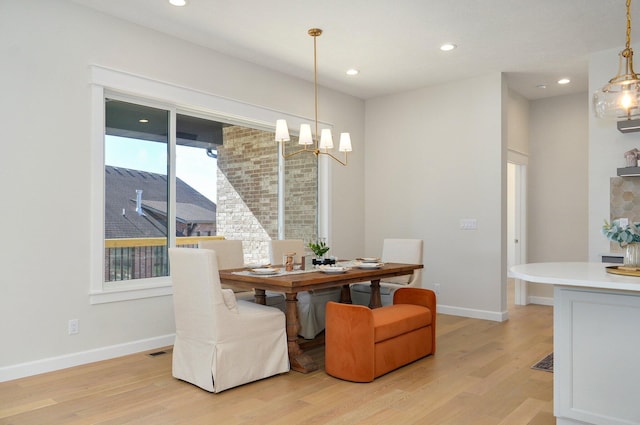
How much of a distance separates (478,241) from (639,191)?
66.0 inches

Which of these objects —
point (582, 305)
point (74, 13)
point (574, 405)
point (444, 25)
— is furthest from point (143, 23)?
point (574, 405)

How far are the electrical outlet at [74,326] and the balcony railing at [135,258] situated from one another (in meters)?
0.42

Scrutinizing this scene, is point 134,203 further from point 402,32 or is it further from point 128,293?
point 402,32

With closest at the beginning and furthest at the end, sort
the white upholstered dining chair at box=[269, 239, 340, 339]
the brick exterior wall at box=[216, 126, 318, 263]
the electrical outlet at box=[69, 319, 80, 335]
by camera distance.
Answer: the electrical outlet at box=[69, 319, 80, 335], the white upholstered dining chair at box=[269, 239, 340, 339], the brick exterior wall at box=[216, 126, 318, 263]

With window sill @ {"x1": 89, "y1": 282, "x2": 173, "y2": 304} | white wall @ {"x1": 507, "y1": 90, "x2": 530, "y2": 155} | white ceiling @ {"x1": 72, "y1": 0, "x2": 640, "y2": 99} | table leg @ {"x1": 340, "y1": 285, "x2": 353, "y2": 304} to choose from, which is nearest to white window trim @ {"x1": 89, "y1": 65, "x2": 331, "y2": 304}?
window sill @ {"x1": 89, "y1": 282, "x2": 173, "y2": 304}

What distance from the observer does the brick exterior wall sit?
16.6 feet

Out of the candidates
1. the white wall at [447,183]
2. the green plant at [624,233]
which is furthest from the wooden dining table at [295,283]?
the white wall at [447,183]

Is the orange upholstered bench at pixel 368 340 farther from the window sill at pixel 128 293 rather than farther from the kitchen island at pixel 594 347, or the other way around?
the window sill at pixel 128 293

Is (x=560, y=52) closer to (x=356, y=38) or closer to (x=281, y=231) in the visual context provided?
(x=356, y=38)

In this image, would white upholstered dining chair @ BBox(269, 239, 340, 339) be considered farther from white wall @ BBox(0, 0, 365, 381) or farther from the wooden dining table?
white wall @ BBox(0, 0, 365, 381)

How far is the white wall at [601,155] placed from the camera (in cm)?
462

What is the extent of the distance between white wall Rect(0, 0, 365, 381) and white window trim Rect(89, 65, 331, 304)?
0.05 metres

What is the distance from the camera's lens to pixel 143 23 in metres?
4.02

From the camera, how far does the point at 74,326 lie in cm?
362
